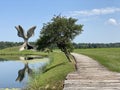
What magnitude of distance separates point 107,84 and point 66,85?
6.85 feet

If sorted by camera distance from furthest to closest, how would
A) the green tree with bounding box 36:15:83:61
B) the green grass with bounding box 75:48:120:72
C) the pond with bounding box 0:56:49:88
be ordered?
1. the green tree with bounding box 36:15:83:61
2. the pond with bounding box 0:56:49:88
3. the green grass with bounding box 75:48:120:72

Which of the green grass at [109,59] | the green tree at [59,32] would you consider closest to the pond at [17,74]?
the green tree at [59,32]

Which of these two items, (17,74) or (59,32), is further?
(17,74)

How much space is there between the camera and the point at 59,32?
34.8 m

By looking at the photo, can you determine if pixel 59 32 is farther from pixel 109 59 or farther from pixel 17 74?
pixel 17 74

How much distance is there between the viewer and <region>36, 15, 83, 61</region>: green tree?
34.7 meters

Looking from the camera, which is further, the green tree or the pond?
the green tree

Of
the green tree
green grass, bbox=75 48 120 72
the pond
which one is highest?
the green tree

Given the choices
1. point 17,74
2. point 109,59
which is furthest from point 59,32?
point 17,74

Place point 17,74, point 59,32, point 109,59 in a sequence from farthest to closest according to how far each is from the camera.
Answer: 1. point 17,74
2. point 109,59
3. point 59,32

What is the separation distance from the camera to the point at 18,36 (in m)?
126

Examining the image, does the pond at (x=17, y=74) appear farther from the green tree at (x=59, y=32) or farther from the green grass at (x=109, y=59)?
the green grass at (x=109, y=59)

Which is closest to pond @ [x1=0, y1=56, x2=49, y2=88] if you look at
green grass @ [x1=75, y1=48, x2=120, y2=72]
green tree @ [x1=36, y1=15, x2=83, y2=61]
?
green tree @ [x1=36, y1=15, x2=83, y2=61]

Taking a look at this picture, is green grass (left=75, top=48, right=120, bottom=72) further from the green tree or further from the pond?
the pond
